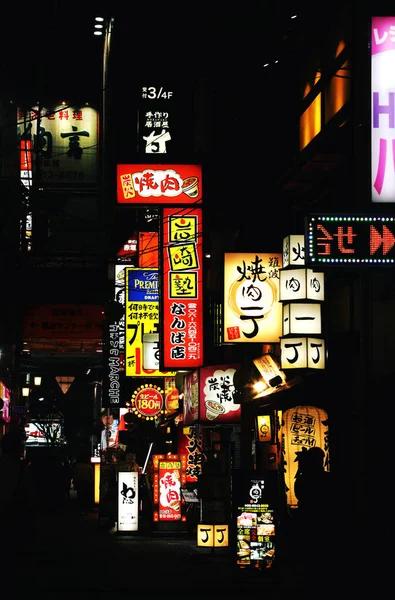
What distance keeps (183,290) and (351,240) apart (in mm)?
11737

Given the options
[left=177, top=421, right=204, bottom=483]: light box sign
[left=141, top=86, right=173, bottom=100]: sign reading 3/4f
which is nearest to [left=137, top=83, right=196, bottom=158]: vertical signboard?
[left=141, top=86, right=173, bottom=100]: sign reading 3/4f

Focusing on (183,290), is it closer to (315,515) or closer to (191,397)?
(191,397)

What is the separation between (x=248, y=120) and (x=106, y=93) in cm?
596

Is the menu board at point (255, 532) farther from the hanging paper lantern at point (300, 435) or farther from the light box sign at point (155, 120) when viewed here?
the light box sign at point (155, 120)

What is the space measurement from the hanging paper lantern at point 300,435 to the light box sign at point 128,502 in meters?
9.49

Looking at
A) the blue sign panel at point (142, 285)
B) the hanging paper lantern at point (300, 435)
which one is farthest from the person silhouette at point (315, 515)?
the blue sign panel at point (142, 285)

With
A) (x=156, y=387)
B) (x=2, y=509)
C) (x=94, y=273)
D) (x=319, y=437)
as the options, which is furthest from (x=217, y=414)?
(x=94, y=273)

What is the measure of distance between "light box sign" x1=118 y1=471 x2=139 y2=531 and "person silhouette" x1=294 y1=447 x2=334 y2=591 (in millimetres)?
16623

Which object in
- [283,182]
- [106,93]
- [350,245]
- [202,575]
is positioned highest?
[106,93]

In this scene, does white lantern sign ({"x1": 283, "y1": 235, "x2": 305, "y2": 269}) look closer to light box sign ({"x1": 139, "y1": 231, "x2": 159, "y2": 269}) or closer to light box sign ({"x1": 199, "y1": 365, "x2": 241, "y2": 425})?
light box sign ({"x1": 199, "y1": 365, "x2": 241, "y2": 425})

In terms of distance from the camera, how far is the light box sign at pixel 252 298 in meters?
20.1

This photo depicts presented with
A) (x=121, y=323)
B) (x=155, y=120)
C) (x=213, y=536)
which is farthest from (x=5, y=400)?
(x=213, y=536)

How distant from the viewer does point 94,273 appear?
41.8 meters

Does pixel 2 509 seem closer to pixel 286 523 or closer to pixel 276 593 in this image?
pixel 276 593
